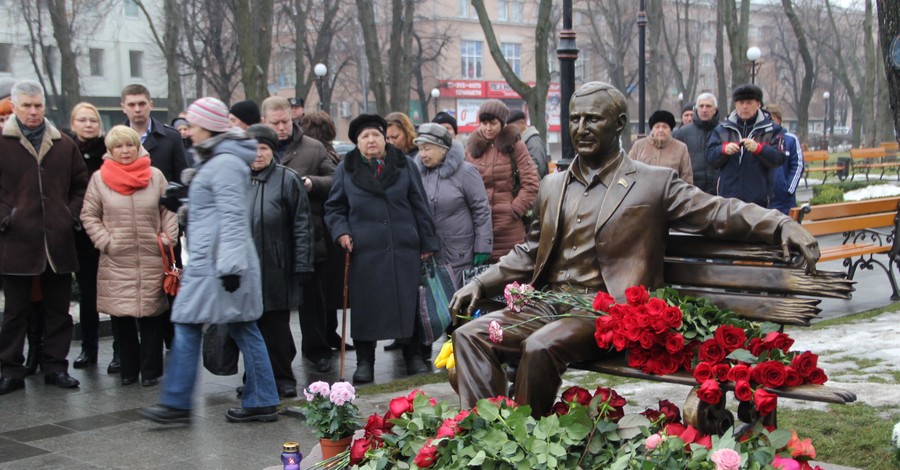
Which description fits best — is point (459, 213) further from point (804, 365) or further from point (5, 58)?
point (5, 58)

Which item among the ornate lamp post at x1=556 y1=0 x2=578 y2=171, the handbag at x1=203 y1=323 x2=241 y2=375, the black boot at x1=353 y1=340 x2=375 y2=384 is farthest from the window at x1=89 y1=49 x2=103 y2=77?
the handbag at x1=203 y1=323 x2=241 y2=375

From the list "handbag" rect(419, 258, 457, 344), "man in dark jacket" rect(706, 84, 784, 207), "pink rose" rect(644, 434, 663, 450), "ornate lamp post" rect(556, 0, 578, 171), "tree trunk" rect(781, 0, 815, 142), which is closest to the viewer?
"pink rose" rect(644, 434, 663, 450)

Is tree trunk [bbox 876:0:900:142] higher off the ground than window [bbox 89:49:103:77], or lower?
lower

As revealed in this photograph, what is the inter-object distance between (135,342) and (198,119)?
2.33 m

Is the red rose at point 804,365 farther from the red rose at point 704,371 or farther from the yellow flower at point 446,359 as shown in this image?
the yellow flower at point 446,359

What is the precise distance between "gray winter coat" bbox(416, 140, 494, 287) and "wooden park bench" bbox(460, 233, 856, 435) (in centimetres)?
339

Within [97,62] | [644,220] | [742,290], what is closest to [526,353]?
[644,220]

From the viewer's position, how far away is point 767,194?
978cm

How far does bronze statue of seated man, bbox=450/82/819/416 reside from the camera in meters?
4.53

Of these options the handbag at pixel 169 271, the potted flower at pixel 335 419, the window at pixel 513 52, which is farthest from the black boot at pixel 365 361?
the window at pixel 513 52

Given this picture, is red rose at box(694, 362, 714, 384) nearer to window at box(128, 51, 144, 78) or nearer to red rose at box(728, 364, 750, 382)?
red rose at box(728, 364, 750, 382)

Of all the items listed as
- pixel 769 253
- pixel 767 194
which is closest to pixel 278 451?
pixel 769 253

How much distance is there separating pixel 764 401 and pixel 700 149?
7542 millimetres

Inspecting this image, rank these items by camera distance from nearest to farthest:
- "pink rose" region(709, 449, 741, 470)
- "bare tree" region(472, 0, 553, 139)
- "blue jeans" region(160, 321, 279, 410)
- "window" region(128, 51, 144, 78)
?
"pink rose" region(709, 449, 741, 470) → "blue jeans" region(160, 321, 279, 410) → "bare tree" region(472, 0, 553, 139) → "window" region(128, 51, 144, 78)
